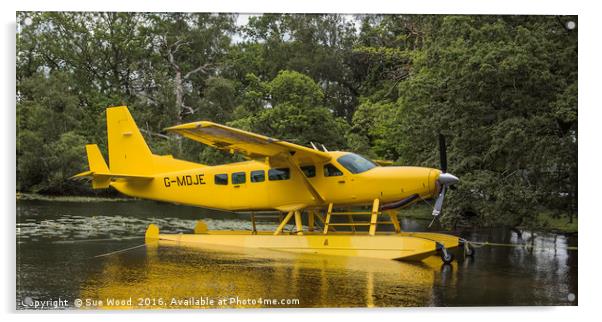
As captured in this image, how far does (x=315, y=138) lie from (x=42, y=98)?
707cm

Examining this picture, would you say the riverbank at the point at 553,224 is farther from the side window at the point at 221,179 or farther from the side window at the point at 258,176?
the side window at the point at 221,179

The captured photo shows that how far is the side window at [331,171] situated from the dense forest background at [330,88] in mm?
2005

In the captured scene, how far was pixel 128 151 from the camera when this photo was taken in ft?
46.7

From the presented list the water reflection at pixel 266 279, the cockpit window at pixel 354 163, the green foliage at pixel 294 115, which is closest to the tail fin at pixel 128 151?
the green foliage at pixel 294 115

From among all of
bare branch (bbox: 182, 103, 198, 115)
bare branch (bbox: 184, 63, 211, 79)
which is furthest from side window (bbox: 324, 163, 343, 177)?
bare branch (bbox: 182, 103, 198, 115)

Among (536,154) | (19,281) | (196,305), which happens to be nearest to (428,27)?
(536,154)

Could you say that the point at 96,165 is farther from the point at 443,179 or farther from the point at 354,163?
the point at 443,179

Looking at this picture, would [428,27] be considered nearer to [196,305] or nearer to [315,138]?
[315,138]

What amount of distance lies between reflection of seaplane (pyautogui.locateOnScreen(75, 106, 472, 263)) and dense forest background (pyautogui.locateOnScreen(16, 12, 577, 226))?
0.74 metres

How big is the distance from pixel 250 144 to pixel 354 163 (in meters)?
1.98

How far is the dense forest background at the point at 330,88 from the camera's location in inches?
459

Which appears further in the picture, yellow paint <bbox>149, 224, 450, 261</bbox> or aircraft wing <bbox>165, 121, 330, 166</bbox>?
yellow paint <bbox>149, 224, 450, 261</bbox>

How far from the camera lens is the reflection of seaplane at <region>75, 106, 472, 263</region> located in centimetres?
1207

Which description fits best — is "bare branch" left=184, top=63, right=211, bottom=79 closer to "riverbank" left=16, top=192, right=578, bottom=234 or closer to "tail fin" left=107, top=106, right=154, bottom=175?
"tail fin" left=107, top=106, right=154, bottom=175
